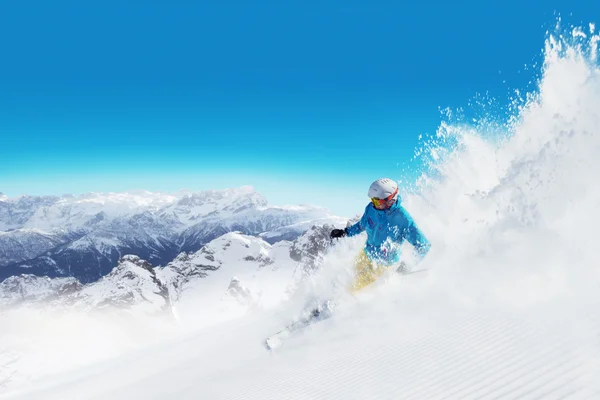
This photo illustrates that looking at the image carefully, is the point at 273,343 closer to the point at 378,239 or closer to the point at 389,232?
the point at 378,239

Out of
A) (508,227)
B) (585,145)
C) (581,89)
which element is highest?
(581,89)

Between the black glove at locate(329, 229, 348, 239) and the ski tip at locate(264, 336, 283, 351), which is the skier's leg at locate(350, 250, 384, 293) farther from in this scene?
the ski tip at locate(264, 336, 283, 351)

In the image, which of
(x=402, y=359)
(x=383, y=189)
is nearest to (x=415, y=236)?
(x=383, y=189)

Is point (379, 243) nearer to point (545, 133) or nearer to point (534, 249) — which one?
point (534, 249)

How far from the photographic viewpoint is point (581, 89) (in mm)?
9391

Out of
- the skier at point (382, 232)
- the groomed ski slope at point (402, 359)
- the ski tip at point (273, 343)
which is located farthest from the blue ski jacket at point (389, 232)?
Result: the ski tip at point (273, 343)

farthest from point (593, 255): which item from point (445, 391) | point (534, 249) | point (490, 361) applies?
point (445, 391)

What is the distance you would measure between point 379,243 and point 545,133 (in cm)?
495

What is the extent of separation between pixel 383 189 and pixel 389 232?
1000 mm

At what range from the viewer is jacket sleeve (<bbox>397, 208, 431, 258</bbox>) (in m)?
7.75

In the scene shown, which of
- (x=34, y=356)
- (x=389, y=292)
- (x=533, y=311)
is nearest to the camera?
(x=533, y=311)

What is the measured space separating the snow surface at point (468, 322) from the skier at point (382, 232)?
1.32 ft

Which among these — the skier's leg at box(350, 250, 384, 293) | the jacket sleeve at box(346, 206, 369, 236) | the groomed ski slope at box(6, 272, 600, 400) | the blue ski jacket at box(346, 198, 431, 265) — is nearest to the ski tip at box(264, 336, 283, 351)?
the groomed ski slope at box(6, 272, 600, 400)

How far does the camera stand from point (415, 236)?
785 cm
